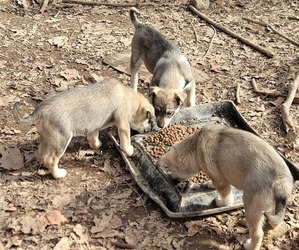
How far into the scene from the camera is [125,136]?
6922mm

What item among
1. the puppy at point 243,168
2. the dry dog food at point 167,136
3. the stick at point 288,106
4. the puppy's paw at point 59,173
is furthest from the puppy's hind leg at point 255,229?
the stick at point 288,106

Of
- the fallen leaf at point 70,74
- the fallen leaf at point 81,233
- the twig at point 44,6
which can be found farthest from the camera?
the twig at point 44,6

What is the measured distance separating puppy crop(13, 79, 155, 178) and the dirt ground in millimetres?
473

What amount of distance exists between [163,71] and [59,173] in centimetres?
246

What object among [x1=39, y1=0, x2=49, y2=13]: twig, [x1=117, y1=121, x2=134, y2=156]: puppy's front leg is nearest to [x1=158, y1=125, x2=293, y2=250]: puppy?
[x1=117, y1=121, x2=134, y2=156]: puppy's front leg


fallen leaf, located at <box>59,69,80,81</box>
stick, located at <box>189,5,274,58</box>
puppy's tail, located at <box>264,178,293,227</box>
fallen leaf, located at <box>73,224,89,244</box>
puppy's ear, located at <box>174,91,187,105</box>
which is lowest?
fallen leaf, located at <box>73,224,89,244</box>

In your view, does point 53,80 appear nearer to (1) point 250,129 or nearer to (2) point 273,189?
(1) point 250,129

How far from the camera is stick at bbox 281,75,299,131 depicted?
7995mm

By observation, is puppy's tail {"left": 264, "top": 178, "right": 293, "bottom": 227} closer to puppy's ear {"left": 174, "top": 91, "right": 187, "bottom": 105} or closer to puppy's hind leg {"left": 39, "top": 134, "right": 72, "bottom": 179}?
puppy's ear {"left": 174, "top": 91, "right": 187, "bottom": 105}

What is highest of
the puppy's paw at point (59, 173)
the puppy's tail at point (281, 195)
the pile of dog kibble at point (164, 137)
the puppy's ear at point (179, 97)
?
the puppy's tail at point (281, 195)

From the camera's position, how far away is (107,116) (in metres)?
6.81

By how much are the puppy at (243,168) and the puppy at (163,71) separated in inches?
45.3

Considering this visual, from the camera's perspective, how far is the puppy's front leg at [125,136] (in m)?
6.92

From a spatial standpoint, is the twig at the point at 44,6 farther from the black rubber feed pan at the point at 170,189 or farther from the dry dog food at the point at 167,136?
the dry dog food at the point at 167,136
